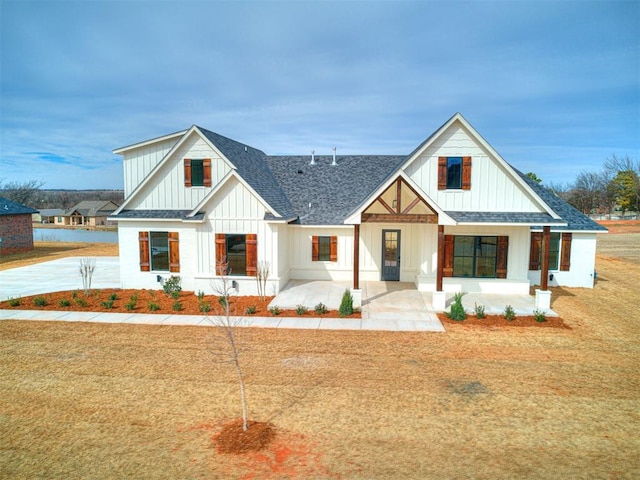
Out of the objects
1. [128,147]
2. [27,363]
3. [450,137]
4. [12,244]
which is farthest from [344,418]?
[12,244]

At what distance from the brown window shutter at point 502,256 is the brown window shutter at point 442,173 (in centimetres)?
326

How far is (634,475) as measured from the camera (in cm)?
621

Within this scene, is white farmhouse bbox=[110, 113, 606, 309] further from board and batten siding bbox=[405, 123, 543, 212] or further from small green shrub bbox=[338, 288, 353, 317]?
small green shrub bbox=[338, 288, 353, 317]

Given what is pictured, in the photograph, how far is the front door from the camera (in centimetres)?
1942

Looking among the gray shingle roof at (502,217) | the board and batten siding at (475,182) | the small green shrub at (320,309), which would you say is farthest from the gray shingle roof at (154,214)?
the gray shingle roof at (502,217)

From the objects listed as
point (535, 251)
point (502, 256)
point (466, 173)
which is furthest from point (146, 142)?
point (535, 251)

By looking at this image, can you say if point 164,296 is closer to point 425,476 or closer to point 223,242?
point 223,242

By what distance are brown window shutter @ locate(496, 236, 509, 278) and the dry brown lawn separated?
14.3ft

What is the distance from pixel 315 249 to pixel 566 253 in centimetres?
1176

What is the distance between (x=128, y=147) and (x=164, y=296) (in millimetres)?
7076

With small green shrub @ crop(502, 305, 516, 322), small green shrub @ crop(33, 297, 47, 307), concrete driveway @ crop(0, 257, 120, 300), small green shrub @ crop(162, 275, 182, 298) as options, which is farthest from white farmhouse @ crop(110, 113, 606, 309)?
small green shrub @ crop(33, 297, 47, 307)

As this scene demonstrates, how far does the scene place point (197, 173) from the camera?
17922 millimetres

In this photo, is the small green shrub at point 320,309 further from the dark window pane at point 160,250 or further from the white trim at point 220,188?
the dark window pane at point 160,250

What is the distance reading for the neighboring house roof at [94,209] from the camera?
293 feet
